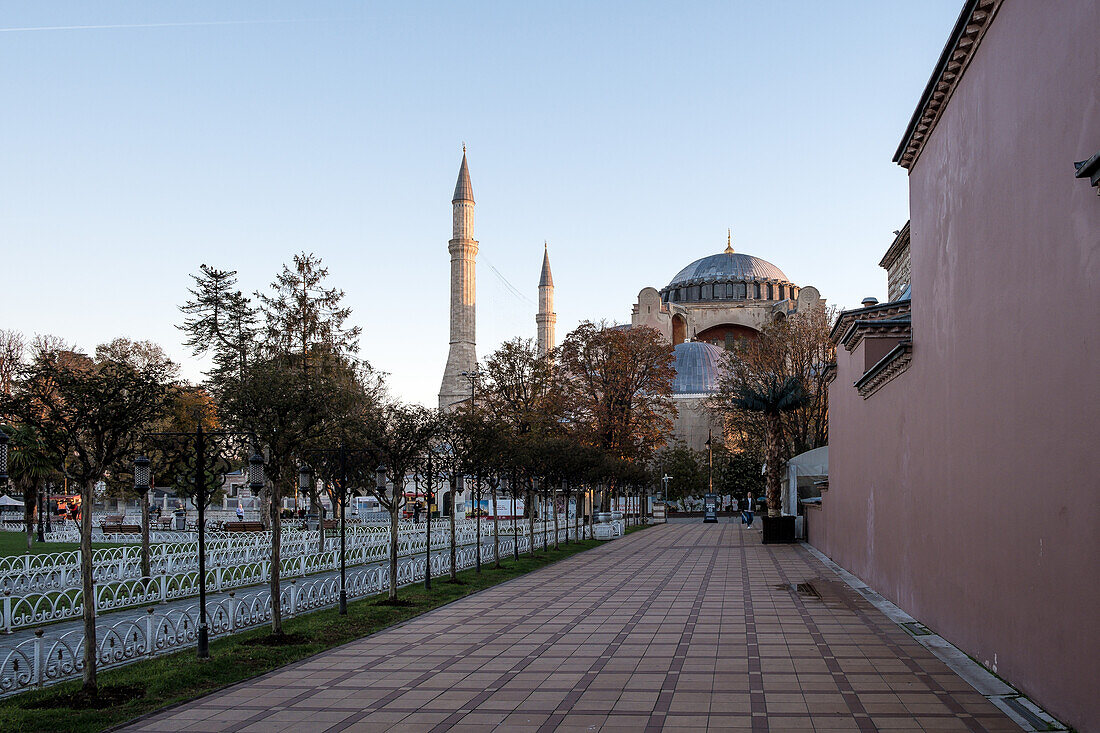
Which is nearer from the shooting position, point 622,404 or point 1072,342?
point 1072,342

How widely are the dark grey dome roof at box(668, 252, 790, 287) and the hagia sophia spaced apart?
11cm

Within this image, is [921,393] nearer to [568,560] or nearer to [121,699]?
[121,699]

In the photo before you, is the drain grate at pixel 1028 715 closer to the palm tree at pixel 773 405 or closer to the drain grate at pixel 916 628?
the drain grate at pixel 916 628

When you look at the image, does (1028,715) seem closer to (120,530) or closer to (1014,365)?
(1014,365)

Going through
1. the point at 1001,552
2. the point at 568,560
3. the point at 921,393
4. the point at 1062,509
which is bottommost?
the point at 568,560

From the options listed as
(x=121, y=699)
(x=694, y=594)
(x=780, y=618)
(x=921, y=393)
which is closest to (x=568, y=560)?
(x=694, y=594)

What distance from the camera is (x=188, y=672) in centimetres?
993

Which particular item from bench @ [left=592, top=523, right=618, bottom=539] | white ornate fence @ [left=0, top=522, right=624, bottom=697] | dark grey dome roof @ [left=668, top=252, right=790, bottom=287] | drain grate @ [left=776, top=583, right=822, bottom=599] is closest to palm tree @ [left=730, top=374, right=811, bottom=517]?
bench @ [left=592, top=523, right=618, bottom=539]

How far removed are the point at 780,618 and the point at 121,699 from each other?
883cm

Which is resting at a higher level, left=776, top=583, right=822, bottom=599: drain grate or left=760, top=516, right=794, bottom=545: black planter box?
left=776, top=583, right=822, bottom=599: drain grate

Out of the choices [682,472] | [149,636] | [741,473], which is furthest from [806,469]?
[682,472]

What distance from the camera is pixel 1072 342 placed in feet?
22.2

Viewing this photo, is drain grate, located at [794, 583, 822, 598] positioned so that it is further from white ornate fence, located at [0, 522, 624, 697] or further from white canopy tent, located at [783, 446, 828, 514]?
white canopy tent, located at [783, 446, 828, 514]

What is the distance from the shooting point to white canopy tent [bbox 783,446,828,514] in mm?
31953
